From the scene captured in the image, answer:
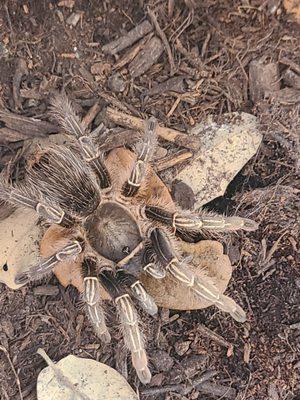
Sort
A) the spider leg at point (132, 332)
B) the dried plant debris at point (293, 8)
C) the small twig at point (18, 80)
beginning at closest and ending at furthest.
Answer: the spider leg at point (132, 332), the small twig at point (18, 80), the dried plant debris at point (293, 8)

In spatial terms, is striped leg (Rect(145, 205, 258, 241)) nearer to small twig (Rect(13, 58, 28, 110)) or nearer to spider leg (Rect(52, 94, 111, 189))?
spider leg (Rect(52, 94, 111, 189))

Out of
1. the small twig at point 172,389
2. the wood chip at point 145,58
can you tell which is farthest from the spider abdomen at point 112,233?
the wood chip at point 145,58

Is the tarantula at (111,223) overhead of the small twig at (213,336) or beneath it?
overhead

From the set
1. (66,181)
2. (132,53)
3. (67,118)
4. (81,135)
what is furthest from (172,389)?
(132,53)

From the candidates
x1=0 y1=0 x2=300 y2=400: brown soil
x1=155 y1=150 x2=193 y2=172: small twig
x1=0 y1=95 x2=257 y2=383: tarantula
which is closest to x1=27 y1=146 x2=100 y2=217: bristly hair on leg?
x1=0 y1=95 x2=257 y2=383: tarantula

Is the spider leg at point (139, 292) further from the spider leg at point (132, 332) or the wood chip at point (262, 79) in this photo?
the wood chip at point (262, 79)

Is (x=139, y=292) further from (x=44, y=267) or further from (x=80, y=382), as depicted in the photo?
(x=80, y=382)
